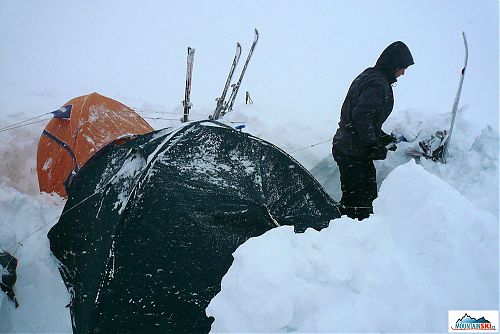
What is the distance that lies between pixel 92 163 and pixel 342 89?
31.6 feet

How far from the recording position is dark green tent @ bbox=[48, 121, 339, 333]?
7.85 feet

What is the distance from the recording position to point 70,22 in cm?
1627

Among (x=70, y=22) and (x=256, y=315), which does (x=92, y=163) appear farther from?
(x=70, y=22)

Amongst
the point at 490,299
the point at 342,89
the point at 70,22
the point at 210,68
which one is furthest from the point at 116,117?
the point at 70,22

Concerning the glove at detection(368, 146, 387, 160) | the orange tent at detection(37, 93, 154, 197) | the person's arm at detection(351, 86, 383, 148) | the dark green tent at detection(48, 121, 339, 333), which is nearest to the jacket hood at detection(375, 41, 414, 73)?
the person's arm at detection(351, 86, 383, 148)

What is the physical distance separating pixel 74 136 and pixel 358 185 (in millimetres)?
3046

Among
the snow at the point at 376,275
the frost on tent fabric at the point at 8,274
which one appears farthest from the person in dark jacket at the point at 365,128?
the frost on tent fabric at the point at 8,274

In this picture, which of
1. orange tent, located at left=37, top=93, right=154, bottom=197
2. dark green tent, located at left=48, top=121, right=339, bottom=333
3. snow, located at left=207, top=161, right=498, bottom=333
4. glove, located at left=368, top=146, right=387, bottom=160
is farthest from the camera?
orange tent, located at left=37, top=93, right=154, bottom=197

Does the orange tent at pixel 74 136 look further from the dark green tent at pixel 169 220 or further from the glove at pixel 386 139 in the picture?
the glove at pixel 386 139

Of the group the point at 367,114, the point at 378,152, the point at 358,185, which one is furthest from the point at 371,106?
the point at 358,185

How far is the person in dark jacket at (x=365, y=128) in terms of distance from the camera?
124 inches

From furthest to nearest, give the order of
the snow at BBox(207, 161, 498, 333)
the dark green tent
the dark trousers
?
the dark trousers, the dark green tent, the snow at BBox(207, 161, 498, 333)

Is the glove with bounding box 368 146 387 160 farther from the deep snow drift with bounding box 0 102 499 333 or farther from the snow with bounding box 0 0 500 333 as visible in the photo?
the deep snow drift with bounding box 0 102 499 333

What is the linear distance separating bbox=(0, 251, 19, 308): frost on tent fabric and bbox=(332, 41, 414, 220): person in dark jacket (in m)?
2.78
